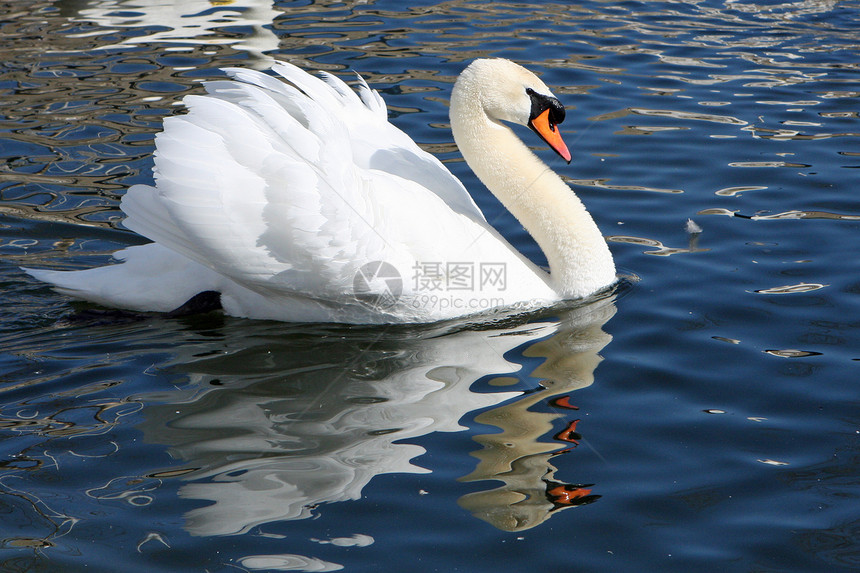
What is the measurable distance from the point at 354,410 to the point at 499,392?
0.68m

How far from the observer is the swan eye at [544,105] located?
5367 millimetres

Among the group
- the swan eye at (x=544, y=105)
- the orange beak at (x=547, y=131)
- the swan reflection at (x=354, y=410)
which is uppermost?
the swan eye at (x=544, y=105)

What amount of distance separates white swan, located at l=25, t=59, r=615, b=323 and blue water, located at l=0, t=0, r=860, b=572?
206 mm

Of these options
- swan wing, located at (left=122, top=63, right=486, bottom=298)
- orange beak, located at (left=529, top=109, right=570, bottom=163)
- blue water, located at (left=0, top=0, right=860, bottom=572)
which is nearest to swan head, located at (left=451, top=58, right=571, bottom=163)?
orange beak, located at (left=529, top=109, right=570, bottom=163)

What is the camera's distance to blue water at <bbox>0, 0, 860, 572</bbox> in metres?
3.57

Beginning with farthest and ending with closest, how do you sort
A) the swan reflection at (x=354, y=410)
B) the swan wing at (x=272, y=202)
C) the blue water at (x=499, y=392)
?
the swan wing at (x=272, y=202)
the swan reflection at (x=354, y=410)
the blue water at (x=499, y=392)

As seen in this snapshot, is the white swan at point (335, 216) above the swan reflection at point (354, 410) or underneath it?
above

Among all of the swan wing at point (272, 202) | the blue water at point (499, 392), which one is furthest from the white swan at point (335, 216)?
the blue water at point (499, 392)

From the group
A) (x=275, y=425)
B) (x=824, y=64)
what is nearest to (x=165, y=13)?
(x=824, y=64)

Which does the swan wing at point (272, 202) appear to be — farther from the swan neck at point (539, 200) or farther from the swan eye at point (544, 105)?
the swan eye at point (544, 105)

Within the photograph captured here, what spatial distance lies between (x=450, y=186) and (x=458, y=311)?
0.82m

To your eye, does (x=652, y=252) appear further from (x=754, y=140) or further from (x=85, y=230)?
(x=85, y=230)

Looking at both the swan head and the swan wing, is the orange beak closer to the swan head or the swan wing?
the swan head

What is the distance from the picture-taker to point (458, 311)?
5.22m
